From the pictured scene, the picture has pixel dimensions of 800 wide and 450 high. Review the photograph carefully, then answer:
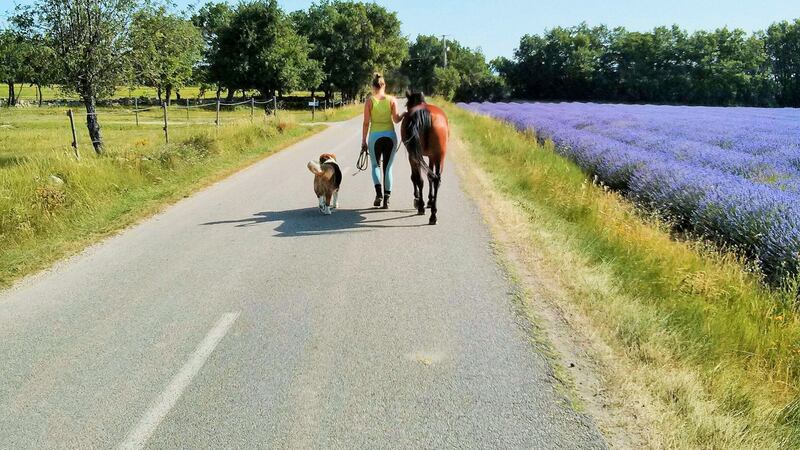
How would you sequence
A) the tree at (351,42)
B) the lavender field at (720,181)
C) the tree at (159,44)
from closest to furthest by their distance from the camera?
the lavender field at (720,181) → the tree at (159,44) → the tree at (351,42)

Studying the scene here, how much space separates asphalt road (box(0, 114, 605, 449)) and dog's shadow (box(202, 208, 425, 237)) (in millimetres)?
397

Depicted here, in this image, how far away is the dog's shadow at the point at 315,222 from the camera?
7.41 meters

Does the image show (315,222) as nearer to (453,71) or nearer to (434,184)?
(434,184)

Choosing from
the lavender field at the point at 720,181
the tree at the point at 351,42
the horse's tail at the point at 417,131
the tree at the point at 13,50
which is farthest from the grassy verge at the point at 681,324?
the tree at the point at 351,42

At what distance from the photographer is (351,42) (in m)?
63.8

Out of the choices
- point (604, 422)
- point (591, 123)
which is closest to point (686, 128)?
point (591, 123)

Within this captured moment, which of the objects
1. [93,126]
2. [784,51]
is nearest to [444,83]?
[784,51]

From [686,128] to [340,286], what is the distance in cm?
1754

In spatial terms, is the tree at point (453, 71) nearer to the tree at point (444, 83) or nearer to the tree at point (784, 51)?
the tree at point (444, 83)

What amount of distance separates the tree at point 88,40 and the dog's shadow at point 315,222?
7.71 meters

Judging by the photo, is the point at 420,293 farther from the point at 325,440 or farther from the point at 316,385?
the point at 325,440

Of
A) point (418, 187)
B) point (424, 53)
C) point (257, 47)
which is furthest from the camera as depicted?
point (424, 53)

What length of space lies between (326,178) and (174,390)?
498 centimetres

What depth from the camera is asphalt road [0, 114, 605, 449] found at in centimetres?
302
